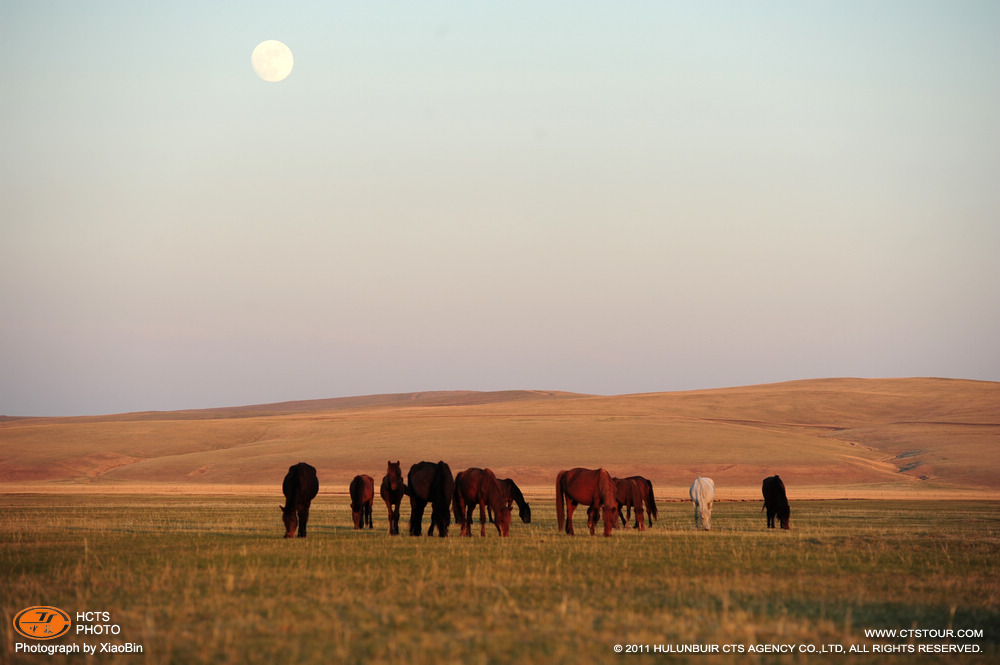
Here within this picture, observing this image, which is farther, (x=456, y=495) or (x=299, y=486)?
(x=456, y=495)

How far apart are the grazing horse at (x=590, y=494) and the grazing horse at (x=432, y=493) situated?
3131 mm

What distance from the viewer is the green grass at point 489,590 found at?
32.9 ft

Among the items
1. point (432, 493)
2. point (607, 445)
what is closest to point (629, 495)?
point (432, 493)

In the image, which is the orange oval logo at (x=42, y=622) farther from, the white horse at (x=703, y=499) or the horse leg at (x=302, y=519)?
the white horse at (x=703, y=499)

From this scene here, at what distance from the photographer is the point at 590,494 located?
2553 centimetres

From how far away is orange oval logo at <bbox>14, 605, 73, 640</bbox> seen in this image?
10539 mm

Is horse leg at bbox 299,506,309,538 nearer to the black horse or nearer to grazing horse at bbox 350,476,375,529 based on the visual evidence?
the black horse

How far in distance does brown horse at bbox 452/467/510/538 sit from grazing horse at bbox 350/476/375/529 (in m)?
3.80

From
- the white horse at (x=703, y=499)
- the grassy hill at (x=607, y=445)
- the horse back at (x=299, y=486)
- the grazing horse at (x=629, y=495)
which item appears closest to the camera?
the horse back at (x=299, y=486)

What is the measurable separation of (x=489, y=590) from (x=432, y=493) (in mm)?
11834

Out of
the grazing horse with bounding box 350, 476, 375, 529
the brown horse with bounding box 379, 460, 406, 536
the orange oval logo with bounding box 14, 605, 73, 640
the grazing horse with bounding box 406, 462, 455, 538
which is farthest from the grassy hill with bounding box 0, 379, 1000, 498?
the orange oval logo with bounding box 14, 605, 73, 640

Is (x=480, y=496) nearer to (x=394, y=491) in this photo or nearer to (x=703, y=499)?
(x=394, y=491)

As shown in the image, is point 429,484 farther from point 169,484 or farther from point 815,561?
point 169,484

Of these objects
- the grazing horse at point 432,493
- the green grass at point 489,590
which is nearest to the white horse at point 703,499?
the green grass at point 489,590
